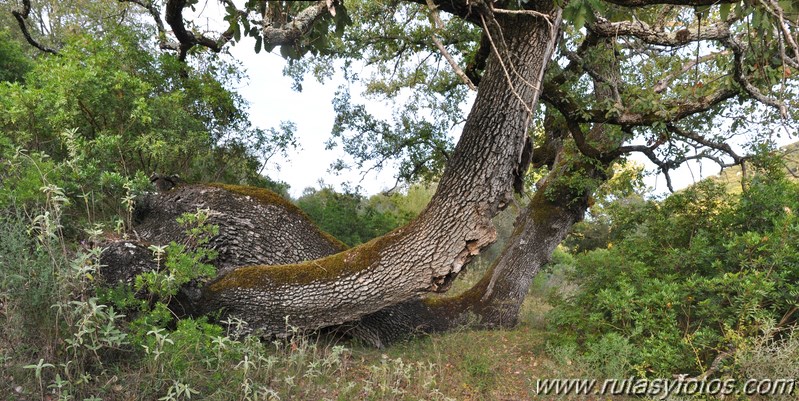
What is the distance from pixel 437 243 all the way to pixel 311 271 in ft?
4.15

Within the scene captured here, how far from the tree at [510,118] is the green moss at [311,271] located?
0.5 inches

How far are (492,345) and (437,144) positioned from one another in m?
4.20

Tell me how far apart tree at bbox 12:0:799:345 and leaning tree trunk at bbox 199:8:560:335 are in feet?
0.04

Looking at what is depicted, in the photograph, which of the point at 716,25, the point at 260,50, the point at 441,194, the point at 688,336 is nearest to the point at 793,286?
the point at 688,336

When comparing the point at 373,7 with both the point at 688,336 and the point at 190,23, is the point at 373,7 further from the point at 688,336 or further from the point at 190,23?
the point at 688,336

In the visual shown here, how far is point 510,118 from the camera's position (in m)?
4.07

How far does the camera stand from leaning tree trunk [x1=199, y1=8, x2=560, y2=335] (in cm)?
408

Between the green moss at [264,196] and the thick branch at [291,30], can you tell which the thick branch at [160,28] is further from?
the thick branch at [291,30]

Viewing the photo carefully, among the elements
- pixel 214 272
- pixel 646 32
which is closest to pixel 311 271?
pixel 214 272

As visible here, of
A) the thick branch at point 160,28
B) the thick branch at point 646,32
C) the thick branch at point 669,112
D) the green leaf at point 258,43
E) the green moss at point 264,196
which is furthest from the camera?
the thick branch at point 160,28

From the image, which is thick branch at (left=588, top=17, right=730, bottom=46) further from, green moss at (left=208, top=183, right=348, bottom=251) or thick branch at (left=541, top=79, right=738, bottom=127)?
green moss at (left=208, top=183, right=348, bottom=251)

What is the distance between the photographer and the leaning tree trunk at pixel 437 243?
4078mm

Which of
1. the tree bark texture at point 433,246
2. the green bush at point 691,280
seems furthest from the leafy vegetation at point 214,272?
the tree bark texture at point 433,246

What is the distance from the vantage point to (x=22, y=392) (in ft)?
9.02
